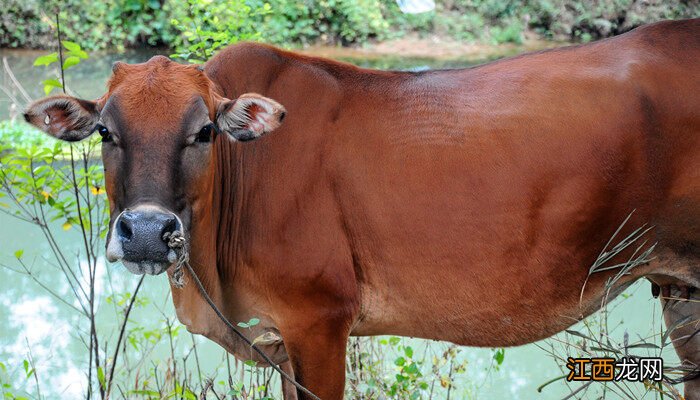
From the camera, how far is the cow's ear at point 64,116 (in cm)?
381

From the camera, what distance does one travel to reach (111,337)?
690 centimetres

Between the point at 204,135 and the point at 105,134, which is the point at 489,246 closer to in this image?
the point at 204,135

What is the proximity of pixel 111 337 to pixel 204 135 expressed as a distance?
11.8 ft

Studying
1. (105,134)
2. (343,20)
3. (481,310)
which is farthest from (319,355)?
(343,20)

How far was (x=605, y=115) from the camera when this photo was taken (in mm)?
4047

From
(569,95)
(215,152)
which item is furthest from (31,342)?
(569,95)

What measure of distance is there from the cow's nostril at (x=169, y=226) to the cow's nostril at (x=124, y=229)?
0.12m

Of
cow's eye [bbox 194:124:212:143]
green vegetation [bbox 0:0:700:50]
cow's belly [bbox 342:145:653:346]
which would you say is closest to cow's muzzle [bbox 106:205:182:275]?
cow's eye [bbox 194:124:212:143]

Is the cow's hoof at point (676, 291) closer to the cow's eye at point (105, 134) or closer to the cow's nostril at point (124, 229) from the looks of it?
the cow's nostril at point (124, 229)

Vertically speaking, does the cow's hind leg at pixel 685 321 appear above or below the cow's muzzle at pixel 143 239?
below

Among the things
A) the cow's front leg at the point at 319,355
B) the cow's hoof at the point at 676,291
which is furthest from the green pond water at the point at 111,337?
the cow's front leg at the point at 319,355

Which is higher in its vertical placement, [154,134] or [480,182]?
[154,134]

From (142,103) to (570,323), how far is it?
7.32 feet

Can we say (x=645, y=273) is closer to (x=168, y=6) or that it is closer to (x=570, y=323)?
(x=570, y=323)
